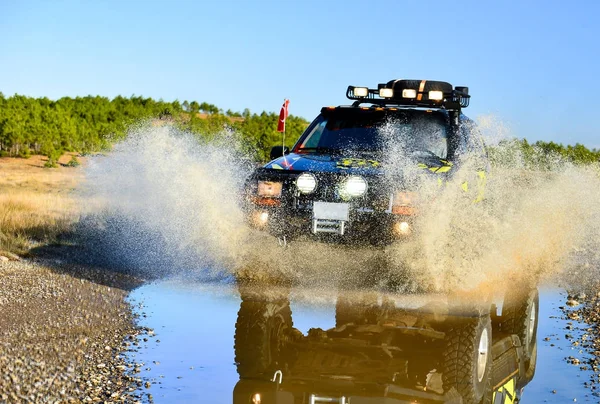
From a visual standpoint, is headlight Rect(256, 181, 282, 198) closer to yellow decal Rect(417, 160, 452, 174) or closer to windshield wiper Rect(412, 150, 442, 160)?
yellow decal Rect(417, 160, 452, 174)

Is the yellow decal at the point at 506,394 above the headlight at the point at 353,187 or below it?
below

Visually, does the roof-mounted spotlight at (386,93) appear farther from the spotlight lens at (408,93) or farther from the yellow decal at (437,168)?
the yellow decal at (437,168)

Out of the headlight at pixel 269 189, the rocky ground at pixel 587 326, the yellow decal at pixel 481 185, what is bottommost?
the rocky ground at pixel 587 326

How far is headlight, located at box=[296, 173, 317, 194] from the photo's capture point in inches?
266

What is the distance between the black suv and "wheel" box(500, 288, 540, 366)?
0.92m

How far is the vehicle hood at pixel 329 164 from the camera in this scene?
6.89 meters

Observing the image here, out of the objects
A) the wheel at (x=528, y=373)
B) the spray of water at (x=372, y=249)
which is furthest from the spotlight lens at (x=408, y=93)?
the wheel at (x=528, y=373)

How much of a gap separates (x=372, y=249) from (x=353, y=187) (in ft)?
1.66

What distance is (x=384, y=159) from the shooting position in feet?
24.4

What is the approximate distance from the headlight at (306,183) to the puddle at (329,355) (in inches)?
32.7

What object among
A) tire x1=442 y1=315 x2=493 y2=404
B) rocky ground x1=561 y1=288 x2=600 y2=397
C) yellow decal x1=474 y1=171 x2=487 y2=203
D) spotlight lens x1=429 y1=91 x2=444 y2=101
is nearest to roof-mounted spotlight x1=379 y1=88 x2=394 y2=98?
spotlight lens x1=429 y1=91 x2=444 y2=101

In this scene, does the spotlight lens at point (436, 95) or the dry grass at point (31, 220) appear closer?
the spotlight lens at point (436, 95)

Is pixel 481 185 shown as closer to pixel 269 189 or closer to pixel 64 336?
pixel 269 189

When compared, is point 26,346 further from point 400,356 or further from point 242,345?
point 400,356
